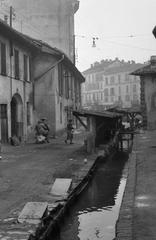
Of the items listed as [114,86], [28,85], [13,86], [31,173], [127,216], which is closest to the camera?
[127,216]

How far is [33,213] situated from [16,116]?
17716 mm

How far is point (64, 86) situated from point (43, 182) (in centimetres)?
2265

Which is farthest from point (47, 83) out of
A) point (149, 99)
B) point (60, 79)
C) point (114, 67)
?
point (114, 67)

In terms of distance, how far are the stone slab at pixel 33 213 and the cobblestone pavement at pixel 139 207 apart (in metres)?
1.35

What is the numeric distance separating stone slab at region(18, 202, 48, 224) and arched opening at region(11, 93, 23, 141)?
1681 centimetres

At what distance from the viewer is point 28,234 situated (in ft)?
20.3

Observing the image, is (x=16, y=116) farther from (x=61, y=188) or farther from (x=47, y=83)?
(x=61, y=188)

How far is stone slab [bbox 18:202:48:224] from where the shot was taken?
22.5 ft

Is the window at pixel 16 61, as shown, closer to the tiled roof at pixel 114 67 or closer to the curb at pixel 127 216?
the curb at pixel 127 216

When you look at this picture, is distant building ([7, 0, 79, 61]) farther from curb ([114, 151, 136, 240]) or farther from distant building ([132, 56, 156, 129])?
curb ([114, 151, 136, 240])

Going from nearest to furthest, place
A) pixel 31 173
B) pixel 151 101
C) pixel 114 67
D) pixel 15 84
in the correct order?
pixel 31 173 → pixel 15 84 → pixel 151 101 → pixel 114 67

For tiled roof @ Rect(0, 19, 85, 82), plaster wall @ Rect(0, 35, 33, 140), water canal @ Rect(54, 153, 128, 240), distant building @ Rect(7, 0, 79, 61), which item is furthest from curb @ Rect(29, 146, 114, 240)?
distant building @ Rect(7, 0, 79, 61)

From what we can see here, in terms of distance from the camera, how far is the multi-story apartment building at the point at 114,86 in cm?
9169

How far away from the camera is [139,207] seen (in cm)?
767
